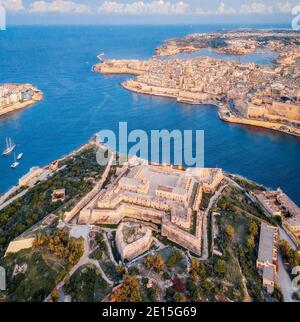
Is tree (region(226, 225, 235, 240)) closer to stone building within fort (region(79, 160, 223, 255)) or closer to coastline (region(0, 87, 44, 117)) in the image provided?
stone building within fort (region(79, 160, 223, 255))

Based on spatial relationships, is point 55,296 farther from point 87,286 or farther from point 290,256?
point 290,256

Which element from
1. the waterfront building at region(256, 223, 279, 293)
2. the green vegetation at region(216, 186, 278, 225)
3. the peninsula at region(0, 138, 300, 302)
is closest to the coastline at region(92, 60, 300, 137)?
the peninsula at region(0, 138, 300, 302)

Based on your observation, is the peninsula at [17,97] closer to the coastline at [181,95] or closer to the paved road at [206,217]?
the coastline at [181,95]

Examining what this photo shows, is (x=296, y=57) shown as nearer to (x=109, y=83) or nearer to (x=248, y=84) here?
(x=248, y=84)

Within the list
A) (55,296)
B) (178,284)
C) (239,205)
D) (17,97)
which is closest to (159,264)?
(178,284)

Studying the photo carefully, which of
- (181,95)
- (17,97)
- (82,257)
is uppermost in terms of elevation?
(181,95)
